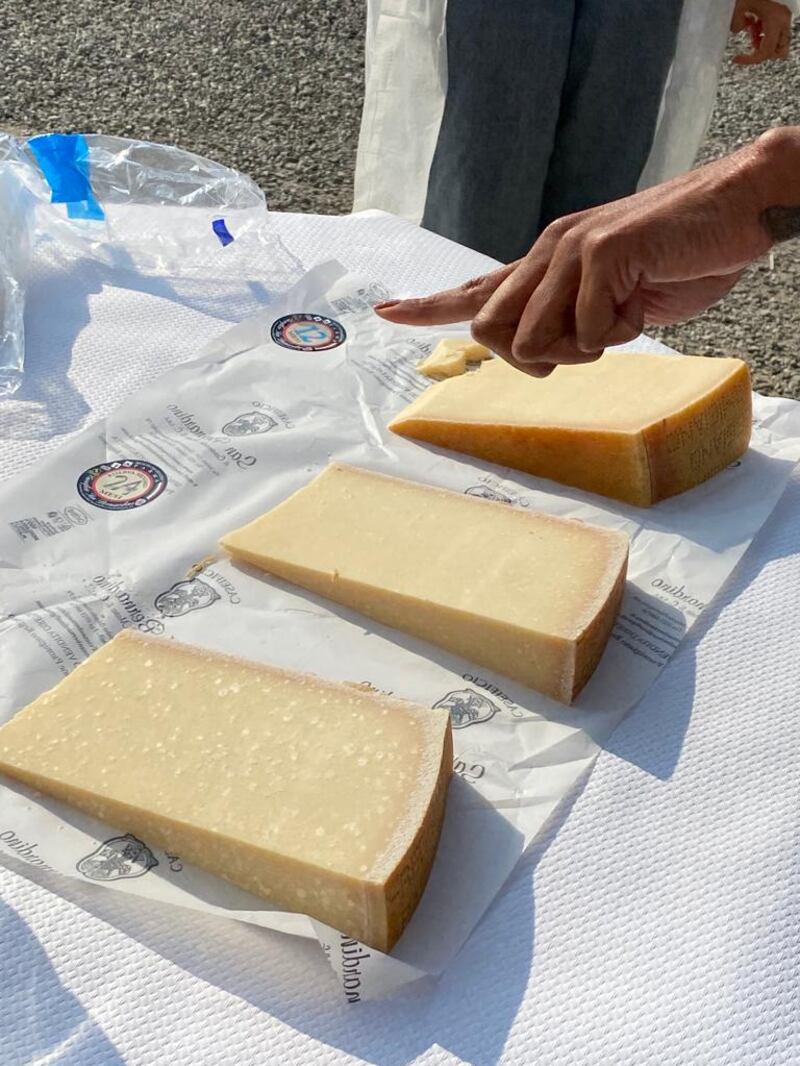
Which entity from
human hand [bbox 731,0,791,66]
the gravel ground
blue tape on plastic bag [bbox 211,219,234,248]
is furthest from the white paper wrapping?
the gravel ground

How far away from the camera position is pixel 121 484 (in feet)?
3.75

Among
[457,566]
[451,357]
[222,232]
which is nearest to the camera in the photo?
[457,566]

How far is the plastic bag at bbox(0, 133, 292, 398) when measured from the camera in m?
A: 1.48

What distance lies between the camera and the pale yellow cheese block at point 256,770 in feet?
2.50

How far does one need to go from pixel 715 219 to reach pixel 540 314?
7.0 inches

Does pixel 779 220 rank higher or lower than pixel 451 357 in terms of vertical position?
higher

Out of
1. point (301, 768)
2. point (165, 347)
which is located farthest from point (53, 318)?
point (301, 768)

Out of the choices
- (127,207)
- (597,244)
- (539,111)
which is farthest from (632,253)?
(539,111)

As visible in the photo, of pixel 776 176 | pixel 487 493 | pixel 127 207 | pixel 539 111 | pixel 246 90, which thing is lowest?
pixel 246 90

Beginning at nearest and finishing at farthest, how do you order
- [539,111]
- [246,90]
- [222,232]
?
[222,232]
[539,111]
[246,90]

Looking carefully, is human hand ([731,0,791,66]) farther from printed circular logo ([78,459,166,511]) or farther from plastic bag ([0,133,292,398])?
printed circular logo ([78,459,166,511])

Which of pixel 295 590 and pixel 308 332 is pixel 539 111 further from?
pixel 295 590

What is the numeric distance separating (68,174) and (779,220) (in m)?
0.97

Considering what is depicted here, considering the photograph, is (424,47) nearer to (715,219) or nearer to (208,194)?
(208,194)
